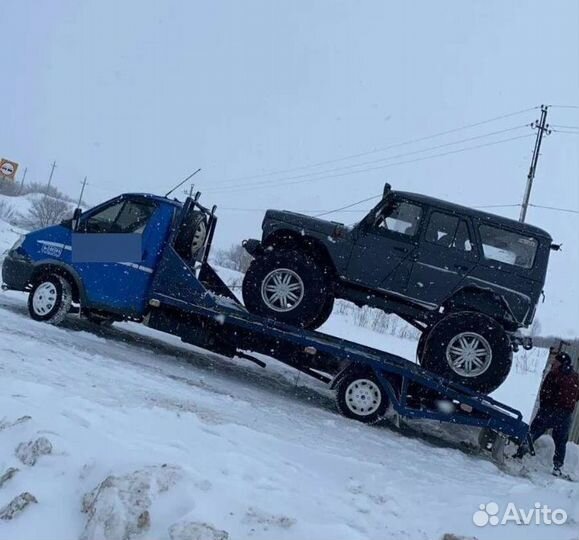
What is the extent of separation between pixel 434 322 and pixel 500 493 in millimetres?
2558

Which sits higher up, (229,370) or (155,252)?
(155,252)

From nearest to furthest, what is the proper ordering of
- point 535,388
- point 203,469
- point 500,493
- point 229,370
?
point 203,469 → point 500,493 → point 229,370 → point 535,388

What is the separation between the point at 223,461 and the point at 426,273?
12.7 ft

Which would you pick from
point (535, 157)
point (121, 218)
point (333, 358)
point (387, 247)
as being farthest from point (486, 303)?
point (535, 157)

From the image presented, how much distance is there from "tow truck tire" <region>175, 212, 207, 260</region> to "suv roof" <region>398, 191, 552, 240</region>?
2895 mm

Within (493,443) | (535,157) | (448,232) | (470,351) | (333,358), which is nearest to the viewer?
(470,351)

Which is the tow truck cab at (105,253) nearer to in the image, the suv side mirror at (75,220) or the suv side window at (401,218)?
the suv side mirror at (75,220)

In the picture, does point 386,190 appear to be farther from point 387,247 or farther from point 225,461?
point 225,461

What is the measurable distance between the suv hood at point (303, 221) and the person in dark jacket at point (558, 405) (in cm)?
333

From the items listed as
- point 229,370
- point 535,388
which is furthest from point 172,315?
point 535,388

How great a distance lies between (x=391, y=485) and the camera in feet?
15.2

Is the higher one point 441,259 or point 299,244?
point 441,259

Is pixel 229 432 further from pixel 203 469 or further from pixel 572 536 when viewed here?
pixel 572 536

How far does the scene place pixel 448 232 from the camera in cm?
716
